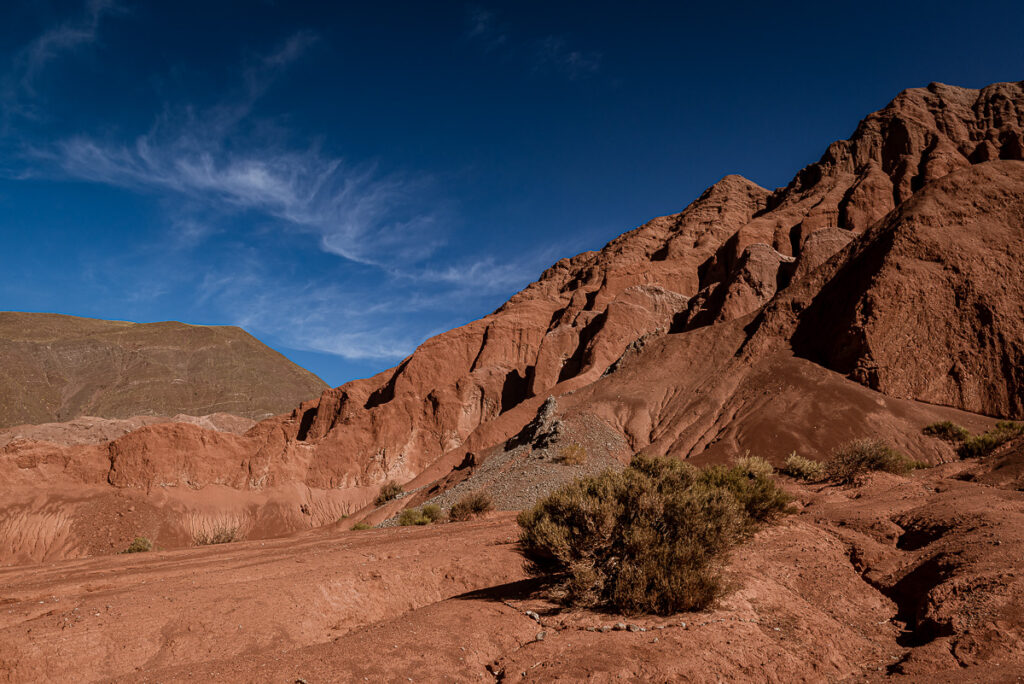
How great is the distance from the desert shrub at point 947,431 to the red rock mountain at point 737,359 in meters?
0.79

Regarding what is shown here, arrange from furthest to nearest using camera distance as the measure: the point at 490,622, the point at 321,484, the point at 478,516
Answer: the point at 321,484, the point at 478,516, the point at 490,622

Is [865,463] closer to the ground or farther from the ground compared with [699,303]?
closer to the ground

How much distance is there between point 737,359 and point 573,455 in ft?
43.8

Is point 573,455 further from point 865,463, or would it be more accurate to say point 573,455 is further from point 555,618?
point 555,618

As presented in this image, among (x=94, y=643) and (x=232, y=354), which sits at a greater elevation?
(x=232, y=354)

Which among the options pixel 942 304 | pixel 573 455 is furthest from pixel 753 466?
pixel 942 304

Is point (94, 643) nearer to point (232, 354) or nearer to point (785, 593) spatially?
point (785, 593)

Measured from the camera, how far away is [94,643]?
639 cm

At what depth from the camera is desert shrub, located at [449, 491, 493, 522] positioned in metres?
20.0

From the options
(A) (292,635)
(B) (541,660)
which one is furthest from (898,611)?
(A) (292,635)

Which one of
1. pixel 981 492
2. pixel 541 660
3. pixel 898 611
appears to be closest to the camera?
pixel 541 660

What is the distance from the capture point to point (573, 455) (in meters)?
27.2

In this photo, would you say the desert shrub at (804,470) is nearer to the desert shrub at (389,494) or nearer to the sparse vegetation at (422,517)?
the sparse vegetation at (422,517)

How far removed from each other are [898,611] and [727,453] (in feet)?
59.0
